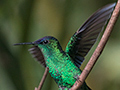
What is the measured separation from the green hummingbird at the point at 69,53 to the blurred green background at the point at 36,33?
0.97 m

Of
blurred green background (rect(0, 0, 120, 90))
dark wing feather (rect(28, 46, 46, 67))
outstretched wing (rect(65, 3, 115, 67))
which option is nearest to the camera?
outstretched wing (rect(65, 3, 115, 67))

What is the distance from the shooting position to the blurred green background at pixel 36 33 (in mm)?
2459

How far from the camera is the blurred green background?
96.8 inches

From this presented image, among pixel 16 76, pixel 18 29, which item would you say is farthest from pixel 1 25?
pixel 16 76

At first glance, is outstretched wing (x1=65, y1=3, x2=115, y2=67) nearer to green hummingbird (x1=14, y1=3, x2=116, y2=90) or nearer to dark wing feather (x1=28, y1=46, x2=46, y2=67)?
green hummingbird (x1=14, y1=3, x2=116, y2=90)

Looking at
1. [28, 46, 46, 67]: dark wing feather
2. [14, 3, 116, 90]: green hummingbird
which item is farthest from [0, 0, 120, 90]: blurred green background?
[14, 3, 116, 90]: green hummingbird

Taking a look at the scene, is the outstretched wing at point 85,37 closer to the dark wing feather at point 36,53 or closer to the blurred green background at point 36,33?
the dark wing feather at point 36,53

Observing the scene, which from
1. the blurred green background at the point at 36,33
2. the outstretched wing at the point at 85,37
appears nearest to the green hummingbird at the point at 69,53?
the outstretched wing at the point at 85,37

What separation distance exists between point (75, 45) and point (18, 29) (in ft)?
4.45

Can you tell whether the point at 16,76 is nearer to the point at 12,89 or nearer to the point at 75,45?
the point at 12,89

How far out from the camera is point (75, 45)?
4.67 feet

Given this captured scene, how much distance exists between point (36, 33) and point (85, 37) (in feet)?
4.18

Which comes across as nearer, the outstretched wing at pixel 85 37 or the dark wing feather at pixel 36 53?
the outstretched wing at pixel 85 37

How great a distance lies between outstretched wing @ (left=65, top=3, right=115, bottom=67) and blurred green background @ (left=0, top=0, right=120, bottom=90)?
3.16 feet
